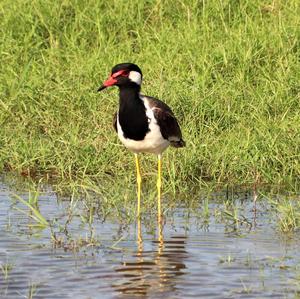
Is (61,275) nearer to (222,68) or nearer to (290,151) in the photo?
(290,151)

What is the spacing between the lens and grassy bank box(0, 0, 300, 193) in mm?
9438

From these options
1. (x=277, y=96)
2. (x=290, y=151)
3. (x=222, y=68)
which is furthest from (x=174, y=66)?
(x=290, y=151)

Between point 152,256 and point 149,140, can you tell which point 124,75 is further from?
point 152,256

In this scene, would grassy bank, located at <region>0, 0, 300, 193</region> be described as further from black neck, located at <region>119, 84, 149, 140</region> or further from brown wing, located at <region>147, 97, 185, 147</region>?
black neck, located at <region>119, 84, 149, 140</region>

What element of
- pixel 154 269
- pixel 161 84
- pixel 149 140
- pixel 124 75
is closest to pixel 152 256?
pixel 154 269

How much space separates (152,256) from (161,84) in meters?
3.19

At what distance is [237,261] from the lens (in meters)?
7.10

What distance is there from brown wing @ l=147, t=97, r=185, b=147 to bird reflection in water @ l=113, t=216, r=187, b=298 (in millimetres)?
1115

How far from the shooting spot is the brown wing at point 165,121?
8758 mm

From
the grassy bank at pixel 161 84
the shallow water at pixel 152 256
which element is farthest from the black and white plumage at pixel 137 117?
the shallow water at pixel 152 256

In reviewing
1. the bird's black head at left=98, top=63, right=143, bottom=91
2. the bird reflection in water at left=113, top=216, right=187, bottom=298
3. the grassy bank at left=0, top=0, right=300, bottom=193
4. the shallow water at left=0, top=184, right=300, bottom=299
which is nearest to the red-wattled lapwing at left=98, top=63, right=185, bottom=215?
the bird's black head at left=98, top=63, right=143, bottom=91

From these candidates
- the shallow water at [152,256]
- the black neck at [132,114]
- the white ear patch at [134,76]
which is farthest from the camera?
the white ear patch at [134,76]

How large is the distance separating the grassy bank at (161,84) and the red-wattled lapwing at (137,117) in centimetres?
46

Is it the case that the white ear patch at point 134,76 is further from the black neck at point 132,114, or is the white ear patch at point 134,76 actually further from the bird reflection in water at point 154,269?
the bird reflection in water at point 154,269
